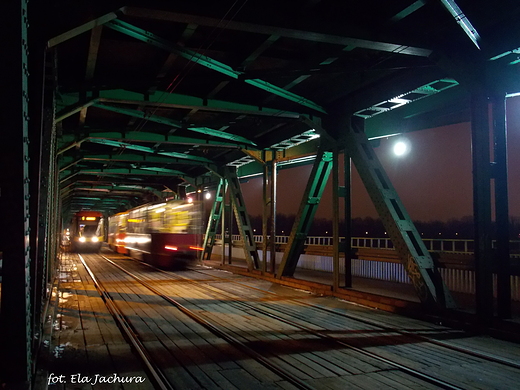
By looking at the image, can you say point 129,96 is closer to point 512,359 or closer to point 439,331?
point 439,331

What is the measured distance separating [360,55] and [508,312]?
560cm

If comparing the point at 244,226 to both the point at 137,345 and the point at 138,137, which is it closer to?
the point at 138,137

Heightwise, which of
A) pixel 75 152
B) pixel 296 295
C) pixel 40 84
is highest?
pixel 75 152

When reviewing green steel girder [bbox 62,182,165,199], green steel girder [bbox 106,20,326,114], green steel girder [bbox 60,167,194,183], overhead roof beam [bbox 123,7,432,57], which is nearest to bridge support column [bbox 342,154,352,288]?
green steel girder [bbox 106,20,326,114]

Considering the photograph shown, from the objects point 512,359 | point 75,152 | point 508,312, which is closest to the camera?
point 512,359

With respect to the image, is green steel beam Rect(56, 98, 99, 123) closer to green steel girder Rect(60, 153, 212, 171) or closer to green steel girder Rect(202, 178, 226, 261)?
green steel girder Rect(60, 153, 212, 171)

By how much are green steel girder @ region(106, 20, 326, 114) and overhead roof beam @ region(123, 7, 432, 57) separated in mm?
806

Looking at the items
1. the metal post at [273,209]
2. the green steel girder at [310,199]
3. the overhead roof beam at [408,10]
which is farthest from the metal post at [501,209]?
the metal post at [273,209]

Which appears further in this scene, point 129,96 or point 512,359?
point 129,96

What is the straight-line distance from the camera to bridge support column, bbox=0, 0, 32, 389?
3133mm

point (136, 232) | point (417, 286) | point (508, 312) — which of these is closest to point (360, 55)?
point (417, 286)

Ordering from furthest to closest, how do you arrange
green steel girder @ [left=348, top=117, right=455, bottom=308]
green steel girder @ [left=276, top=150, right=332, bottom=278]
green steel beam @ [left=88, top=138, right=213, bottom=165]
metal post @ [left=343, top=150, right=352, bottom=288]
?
green steel beam @ [left=88, top=138, right=213, bottom=165] → green steel girder @ [left=276, top=150, right=332, bottom=278] → metal post @ [left=343, top=150, right=352, bottom=288] → green steel girder @ [left=348, top=117, right=455, bottom=308]

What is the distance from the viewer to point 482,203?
24.9 feet

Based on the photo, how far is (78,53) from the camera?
8.57 metres
